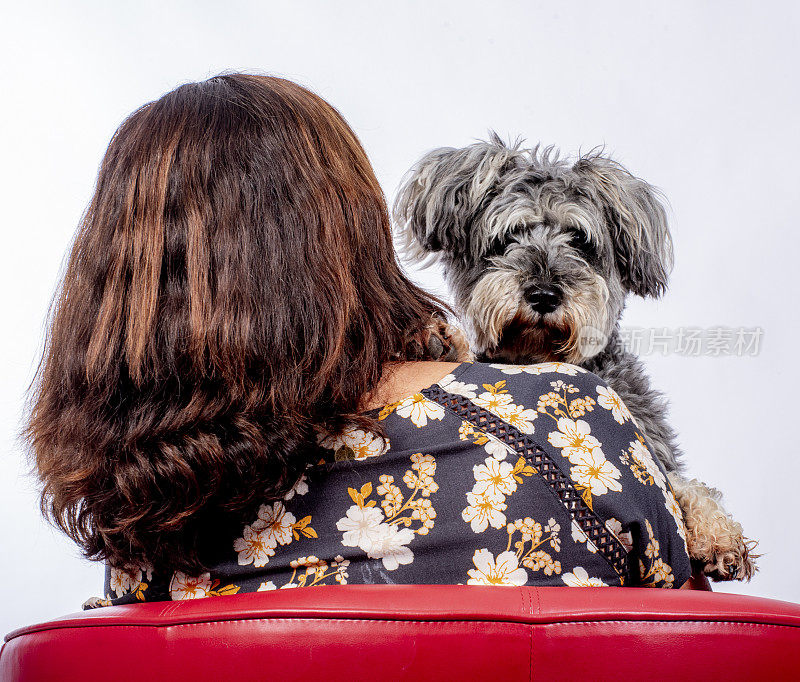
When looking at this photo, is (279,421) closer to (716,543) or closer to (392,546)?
(392,546)

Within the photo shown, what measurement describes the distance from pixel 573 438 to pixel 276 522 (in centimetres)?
49

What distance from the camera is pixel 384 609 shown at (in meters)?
0.87

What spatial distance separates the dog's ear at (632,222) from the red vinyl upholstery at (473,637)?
5.97 ft

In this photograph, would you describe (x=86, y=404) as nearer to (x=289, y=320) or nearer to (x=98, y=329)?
(x=98, y=329)

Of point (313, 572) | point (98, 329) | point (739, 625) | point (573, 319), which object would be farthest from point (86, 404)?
point (573, 319)

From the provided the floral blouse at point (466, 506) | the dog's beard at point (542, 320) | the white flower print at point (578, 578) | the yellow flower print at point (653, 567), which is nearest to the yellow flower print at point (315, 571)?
the floral blouse at point (466, 506)

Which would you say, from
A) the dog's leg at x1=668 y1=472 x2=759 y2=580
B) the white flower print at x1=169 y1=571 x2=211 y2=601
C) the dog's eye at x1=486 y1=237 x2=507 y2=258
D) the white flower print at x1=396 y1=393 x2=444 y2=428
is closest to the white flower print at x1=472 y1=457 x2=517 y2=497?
the white flower print at x1=396 y1=393 x2=444 y2=428

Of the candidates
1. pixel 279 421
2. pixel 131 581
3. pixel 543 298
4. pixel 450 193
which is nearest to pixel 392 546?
pixel 279 421

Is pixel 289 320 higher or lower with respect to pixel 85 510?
higher

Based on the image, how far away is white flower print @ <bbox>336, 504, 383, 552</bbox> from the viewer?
118 centimetres

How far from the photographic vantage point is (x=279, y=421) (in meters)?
1.19

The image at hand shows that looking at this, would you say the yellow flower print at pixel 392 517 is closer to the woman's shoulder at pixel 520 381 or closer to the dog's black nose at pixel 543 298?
the woman's shoulder at pixel 520 381

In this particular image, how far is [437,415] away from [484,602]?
1.32 ft

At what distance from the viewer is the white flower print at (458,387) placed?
1.25 m
